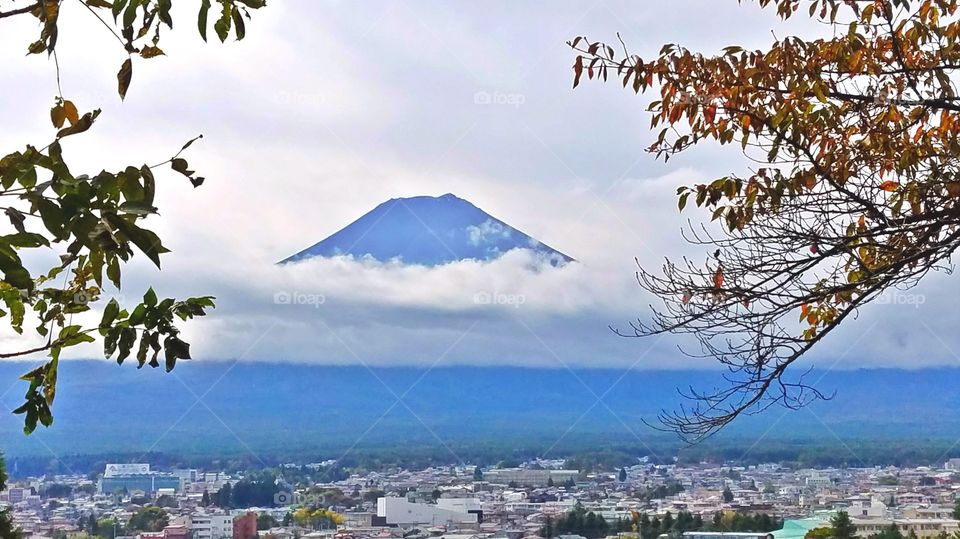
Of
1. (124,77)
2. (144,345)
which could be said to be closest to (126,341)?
(144,345)

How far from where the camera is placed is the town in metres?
4.33

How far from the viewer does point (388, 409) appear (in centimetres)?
679

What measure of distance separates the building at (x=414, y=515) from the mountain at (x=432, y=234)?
276 cm

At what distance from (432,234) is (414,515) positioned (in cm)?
311

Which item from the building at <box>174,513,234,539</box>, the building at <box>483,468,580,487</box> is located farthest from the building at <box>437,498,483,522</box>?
the building at <box>174,513,234,539</box>

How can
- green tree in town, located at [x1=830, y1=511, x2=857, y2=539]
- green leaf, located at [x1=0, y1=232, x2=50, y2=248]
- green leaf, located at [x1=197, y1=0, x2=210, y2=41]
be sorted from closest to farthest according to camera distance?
green leaf, located at [x1=0, y1=232, x2=50, y2=248] → green leaf, located at [x1=197, y1=0, x2=210, y2=41] → green tree in town, located at [x1=830, y1=511, x2=857, y2=539]

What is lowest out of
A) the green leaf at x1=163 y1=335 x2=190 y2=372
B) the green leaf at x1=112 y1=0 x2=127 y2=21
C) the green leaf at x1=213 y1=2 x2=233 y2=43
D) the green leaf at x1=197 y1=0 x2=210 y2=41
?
the green leaf at x1=163 y1=335 x2=190 y2=372

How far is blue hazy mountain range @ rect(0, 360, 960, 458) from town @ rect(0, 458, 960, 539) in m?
0.35

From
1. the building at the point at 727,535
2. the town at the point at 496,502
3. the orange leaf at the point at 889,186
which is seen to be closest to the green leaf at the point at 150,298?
the orange leaf at the point at 889,186

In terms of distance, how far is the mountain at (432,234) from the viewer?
732cm

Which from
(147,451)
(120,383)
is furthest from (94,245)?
(120,383)

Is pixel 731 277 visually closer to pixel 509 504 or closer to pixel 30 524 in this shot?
pixel 509 504

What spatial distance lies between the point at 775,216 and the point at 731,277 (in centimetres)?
20

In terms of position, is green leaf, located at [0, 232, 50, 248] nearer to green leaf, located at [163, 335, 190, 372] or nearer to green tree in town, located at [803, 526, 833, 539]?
green leaf, located at [163, 335, 190, 372]
